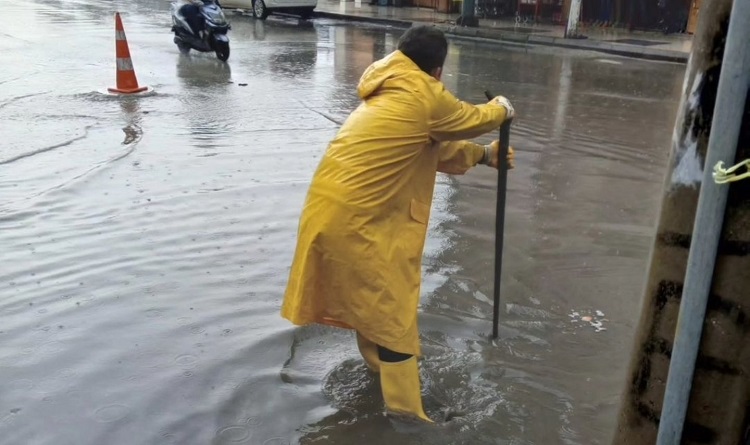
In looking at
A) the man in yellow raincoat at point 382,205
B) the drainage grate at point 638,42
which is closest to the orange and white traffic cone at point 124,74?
the man in yellow raincoat at point 382,205

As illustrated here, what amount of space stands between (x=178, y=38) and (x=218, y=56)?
3.90 feet

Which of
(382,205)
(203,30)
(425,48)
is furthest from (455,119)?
(203,30)

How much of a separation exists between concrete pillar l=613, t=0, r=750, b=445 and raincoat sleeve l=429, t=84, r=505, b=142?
1.44m

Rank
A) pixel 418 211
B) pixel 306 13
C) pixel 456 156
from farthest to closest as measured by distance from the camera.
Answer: pixel 306 13 → pixel 456 156 → pixel 418 211

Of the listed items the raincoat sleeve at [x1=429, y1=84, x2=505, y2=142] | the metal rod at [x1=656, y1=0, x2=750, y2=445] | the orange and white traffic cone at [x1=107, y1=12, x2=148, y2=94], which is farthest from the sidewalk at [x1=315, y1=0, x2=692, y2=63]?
the metal rod at [x1=656, y1=0, x2=750, y2=445]

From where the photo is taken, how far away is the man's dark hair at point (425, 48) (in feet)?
10.2

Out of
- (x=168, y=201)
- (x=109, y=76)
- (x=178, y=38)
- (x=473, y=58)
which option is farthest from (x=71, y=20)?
(x=168, y=201)

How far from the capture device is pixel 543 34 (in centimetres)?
1925

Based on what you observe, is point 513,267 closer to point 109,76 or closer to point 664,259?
point 664,259

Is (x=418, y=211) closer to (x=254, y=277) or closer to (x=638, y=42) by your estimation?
(x=254, y=277)

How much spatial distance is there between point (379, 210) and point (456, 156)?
617 mm

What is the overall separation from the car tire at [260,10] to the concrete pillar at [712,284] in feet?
70.1

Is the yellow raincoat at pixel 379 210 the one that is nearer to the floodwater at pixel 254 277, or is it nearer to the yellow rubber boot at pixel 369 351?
the yellow rubber boot at pixel 369 351

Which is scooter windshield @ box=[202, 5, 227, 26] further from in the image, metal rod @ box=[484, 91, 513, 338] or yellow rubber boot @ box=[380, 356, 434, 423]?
yellow rubber boot @ box=[380, 356, 434, 423]
